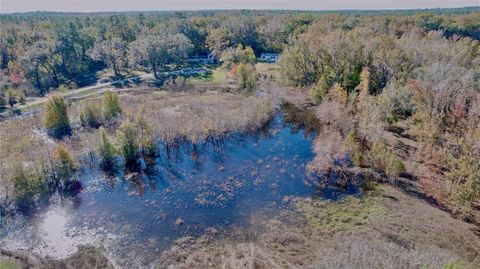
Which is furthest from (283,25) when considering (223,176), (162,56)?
(223,176)

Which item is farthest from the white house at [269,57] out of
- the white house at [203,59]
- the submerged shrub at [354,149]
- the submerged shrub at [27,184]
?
the submerged shrub at [27,184]

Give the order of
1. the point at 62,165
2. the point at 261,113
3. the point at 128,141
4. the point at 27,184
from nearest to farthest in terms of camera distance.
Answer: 1. the point at 27,184
2. the point at 62,165
3. the point at 128,141
4. the point at 261,113

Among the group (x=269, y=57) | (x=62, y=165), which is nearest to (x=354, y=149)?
(x=62, y=165)

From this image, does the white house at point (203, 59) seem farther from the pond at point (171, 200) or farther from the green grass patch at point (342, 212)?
the green grass patch at point (342, 212)

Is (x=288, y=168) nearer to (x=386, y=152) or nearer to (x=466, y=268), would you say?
(x=386, y=152)

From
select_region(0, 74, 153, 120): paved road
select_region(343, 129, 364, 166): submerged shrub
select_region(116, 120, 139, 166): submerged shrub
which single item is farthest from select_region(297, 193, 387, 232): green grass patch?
select_region(0, 74, 153, 120): paved road

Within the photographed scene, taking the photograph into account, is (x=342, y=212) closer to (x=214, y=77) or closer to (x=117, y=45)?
(x=214, y=77)
